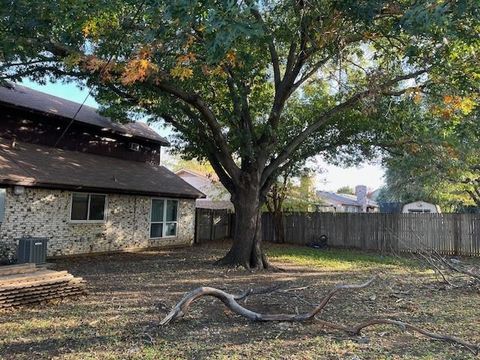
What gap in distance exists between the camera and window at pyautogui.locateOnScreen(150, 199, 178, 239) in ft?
58.2

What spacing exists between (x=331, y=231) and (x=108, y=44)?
1514cm

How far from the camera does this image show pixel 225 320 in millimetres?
6422

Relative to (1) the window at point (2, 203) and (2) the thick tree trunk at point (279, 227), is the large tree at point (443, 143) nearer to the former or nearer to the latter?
(2) the thick tree trunk at point (279, 227)

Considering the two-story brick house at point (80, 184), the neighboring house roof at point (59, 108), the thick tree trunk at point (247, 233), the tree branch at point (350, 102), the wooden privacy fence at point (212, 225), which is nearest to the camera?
the tree branch at point (350, 102)

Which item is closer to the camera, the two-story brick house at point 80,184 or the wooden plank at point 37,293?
the wooden plank at point 37,293

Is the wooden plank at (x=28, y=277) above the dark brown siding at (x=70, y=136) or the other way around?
the other way around

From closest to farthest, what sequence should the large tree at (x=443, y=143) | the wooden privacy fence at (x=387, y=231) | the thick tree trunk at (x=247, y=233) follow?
the large tree at (x=443, y=143)
the thick tree trunk at (x=247, y=233)
the wooden privacy fence at (x=387, y=231)

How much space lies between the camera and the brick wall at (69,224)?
1244 cm

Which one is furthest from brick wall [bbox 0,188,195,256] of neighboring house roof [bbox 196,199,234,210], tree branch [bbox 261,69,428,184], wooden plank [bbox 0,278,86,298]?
neighboring house roof [bbox 196,199,234,210]

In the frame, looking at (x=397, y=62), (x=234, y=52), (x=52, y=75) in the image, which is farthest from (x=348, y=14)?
(x=52, y=75)

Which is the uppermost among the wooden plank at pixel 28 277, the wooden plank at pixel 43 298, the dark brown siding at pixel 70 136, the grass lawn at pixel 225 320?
the dark brown siding at pixel 70 136

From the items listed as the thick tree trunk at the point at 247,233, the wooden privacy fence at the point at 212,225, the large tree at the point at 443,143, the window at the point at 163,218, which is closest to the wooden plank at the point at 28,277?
the thick tree trunk at the point at 247,233

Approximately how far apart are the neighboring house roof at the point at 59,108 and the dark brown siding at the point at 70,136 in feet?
0.80

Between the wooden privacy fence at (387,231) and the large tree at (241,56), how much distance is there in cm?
510
